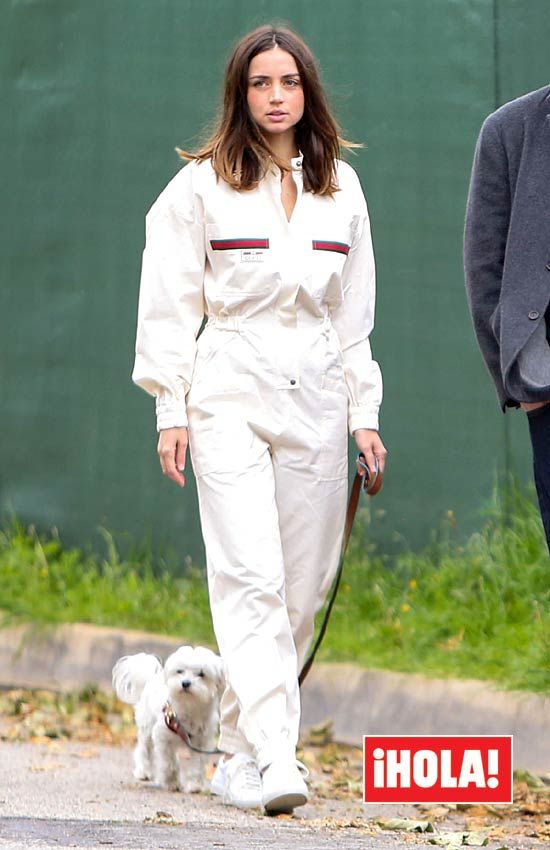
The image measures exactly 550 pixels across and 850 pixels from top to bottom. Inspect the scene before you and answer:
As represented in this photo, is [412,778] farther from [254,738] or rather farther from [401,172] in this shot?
[401,172]

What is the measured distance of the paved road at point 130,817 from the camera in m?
4.39

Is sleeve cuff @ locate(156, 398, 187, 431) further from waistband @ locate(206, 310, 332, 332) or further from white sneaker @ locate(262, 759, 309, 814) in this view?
white sneaker @ locate(262, 759, 309, 814)

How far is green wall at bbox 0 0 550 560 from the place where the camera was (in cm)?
741

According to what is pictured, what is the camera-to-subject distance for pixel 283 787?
4844 mm

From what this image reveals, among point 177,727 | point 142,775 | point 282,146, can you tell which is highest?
point 282,146

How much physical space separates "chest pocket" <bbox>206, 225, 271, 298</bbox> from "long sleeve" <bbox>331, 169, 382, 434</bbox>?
357mm

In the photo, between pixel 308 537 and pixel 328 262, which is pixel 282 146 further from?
pixel 308 537

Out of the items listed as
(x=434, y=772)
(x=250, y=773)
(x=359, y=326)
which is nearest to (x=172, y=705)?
(x=250, y=773)

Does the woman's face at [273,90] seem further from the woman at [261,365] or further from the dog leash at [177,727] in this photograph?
the dog leash at [177,727]

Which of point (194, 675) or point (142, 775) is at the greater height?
point (194, 675)

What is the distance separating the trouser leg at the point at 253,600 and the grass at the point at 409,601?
130cm

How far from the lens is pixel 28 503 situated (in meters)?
8.83

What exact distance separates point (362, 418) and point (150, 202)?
10.6ft

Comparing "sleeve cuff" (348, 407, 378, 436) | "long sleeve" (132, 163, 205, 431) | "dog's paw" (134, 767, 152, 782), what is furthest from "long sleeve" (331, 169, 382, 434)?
"dog's paw" (134, 767, 152, 782)
